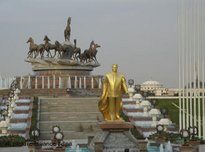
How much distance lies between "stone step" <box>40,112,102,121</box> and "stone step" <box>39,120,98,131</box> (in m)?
0.84

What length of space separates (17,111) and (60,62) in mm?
15975

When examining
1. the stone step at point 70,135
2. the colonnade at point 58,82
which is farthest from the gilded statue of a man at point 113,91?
the colonnade at point 58,82

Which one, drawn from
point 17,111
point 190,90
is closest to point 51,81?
point 17,111

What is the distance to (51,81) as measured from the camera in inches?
1981

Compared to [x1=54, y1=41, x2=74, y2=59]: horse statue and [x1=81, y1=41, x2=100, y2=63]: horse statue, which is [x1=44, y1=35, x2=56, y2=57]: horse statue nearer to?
[x1=54, y1=41, x2=74, y2=59]: horse statue

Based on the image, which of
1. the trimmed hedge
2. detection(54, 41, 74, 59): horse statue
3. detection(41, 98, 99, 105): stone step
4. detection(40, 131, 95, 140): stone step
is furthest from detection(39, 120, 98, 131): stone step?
detection(54, 41, 74, 59): horse statue

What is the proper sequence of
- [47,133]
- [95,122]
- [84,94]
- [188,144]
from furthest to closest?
[84,94], [95,122], [47,133], [188,144]

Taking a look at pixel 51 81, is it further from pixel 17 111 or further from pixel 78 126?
pixel 78 126

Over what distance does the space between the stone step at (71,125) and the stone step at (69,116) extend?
84cm

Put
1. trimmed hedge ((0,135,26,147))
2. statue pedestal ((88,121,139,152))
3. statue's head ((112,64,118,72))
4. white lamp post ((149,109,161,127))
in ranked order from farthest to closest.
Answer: white lamp post ((149,109,161,127)) < trimmed hedge ((0,135,26,147)) < statue's head ((112,64,118,72)) < statue pedestal ((88,121,139,152))

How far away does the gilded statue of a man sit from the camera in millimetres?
20047

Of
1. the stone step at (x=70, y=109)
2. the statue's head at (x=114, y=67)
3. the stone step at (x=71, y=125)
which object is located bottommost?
the stone step at (x=71, y=125)

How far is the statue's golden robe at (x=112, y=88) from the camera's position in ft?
65.7

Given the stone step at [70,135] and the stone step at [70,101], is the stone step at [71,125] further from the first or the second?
the stone step at [70,101]
